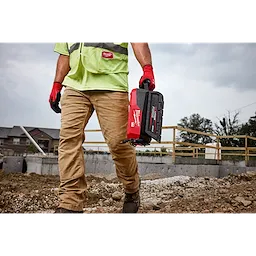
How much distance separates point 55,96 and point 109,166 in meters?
1.48

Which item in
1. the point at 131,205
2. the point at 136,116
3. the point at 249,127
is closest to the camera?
the point at 136,116

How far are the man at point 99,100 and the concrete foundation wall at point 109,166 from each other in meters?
1.16

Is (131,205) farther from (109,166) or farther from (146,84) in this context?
(109,166)

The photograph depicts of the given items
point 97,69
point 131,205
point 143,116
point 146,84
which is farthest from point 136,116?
point 131,205

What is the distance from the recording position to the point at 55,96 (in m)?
1.54

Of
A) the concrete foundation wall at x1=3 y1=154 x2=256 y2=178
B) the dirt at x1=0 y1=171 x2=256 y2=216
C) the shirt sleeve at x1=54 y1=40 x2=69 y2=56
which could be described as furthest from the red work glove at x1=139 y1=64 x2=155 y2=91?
the concrete foundation wall at x1=3 y1=154 x2=256 y2=178

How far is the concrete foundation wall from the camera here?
278 centimetres

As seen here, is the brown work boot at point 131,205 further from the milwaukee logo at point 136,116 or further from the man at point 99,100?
the milwaukee logo at point 136,116

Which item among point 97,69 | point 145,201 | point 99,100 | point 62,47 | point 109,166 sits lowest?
point 145,201
